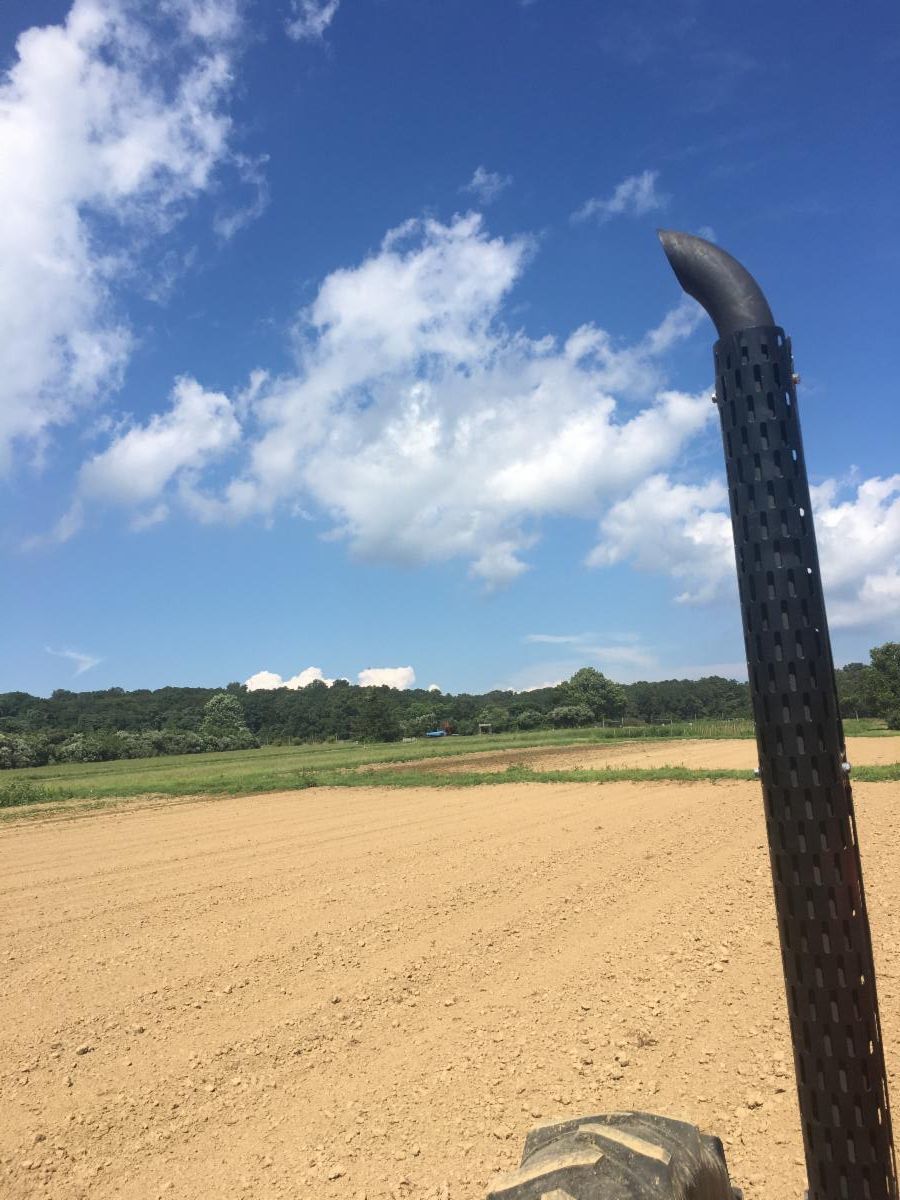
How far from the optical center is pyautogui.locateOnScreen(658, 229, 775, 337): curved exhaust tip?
1765 millimetres

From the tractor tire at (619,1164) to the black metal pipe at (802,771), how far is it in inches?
9.4

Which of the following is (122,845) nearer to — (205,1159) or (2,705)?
(205,1159)

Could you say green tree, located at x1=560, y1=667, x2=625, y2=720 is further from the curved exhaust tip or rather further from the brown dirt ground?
the curved exhaust tip

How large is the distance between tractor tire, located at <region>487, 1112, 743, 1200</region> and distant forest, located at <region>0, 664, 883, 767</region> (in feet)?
191

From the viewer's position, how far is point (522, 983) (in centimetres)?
577

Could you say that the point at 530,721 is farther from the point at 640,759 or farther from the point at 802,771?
the point at 802,771

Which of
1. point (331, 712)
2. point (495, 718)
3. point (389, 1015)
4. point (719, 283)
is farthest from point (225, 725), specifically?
point (719, 283)

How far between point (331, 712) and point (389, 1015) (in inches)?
3701

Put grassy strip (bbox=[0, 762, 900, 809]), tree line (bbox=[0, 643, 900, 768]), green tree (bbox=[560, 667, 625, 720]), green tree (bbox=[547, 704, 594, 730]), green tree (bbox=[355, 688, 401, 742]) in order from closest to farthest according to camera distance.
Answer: grassy strip (bbox=[0, 762, 900, 809])
tree line (bbox=[0, 643, 900, 768])
green tree (bbox=[355, 688, 401, 742])
green tree (bbox=[547, 704, 594, 730])
green tree (bbox=[560, 667, 625, 720])

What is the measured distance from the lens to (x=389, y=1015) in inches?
213

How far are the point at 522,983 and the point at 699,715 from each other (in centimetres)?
10641

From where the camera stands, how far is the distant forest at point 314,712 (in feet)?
199

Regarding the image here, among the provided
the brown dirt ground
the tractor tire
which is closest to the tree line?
the brown dirt ground

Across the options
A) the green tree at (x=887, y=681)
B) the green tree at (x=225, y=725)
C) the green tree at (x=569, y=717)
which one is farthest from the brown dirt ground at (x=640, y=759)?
the green tree at (x=569, y=717)
